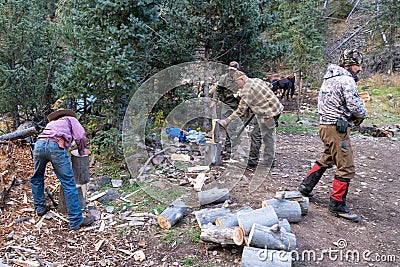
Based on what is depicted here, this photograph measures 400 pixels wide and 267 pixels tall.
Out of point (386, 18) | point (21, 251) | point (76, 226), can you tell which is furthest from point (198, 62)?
point (386, 18)

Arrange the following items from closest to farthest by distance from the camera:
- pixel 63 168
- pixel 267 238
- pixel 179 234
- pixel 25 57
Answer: pixel 267 238, pixel 179 234, pixel 63 168, pixel 25 57

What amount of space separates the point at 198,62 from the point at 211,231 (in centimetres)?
588

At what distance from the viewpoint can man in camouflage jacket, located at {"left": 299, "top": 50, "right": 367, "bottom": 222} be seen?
4695 millimetres

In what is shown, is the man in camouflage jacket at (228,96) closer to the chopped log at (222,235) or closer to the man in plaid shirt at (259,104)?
the man in plaid shirt at (259,104)

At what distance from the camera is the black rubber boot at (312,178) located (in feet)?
17.0

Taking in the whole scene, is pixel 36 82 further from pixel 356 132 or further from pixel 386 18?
pixel 386 18

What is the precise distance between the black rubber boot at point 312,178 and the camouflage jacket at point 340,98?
2.38 ft

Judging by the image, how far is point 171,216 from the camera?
4582mm

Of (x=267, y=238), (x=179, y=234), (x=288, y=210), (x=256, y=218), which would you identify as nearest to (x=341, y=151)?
(x=288, y=210)

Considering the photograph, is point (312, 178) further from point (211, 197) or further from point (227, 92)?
point (227, 92)

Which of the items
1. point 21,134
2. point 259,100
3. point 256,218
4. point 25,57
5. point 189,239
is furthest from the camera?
point 25,57

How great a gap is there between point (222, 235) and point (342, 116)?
2416mm

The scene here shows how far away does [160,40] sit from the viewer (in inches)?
310

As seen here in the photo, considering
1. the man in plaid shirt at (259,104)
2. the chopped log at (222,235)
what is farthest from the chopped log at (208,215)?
the man in plaid shirt at (259,104)
